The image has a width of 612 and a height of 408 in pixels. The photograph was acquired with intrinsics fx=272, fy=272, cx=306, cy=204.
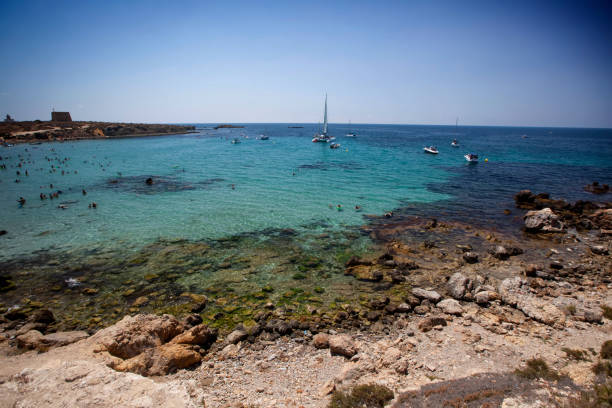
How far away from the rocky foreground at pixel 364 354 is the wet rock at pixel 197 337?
0.04 m

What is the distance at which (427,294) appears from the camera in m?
12.8

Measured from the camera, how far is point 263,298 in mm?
13062

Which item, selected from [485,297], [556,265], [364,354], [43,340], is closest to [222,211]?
[43,340]

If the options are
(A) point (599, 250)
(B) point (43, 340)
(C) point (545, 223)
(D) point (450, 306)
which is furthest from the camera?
(C) point (545, 223)

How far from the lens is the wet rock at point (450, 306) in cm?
1154

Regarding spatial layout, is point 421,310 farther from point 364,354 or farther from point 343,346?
point 343,346

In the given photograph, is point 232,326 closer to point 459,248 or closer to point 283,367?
point 283,367

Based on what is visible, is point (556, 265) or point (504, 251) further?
point (504, 251)

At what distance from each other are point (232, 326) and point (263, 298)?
217cm

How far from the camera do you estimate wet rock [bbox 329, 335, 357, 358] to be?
30.2 ft

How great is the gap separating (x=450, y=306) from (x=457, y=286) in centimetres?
155

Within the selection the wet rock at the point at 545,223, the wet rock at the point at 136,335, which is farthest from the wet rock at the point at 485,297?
the wet rock at the point at 136,335

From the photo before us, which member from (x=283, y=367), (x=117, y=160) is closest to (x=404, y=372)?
(x=283, y=367)

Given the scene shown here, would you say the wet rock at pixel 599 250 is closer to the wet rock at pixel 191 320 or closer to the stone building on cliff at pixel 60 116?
the wet rock at pixel 191 320
